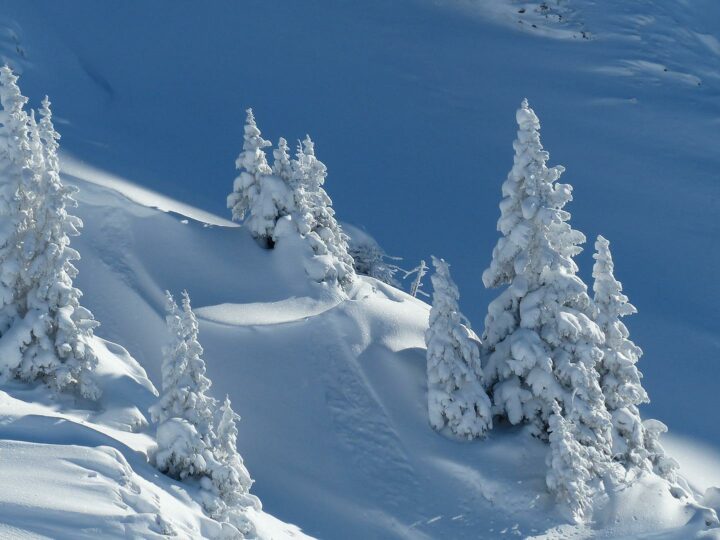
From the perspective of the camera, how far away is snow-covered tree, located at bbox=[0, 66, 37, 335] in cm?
2558

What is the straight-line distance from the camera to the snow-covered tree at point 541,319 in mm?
29656

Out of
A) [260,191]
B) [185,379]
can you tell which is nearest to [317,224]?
[260,191]

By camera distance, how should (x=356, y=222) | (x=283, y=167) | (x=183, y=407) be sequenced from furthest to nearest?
(x=356, y=222) < (x=283, y=167) < (x=183, y=407)

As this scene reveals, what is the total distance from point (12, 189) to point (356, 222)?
98.5 feet

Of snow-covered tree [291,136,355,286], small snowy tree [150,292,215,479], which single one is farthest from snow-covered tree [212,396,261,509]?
snow-covered tree [291,136,355,286]

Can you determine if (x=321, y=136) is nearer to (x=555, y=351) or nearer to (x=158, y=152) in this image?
(x=158, y=152)

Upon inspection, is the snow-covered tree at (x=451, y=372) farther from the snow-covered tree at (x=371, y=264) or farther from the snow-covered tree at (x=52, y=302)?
the snow-covered tree at (x=371, y=264)

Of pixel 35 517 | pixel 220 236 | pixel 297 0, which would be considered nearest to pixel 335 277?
pixel 220 236

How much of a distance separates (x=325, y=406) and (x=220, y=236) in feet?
24.5

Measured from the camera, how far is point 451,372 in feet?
96.8

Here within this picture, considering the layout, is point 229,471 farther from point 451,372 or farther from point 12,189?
point 12,189

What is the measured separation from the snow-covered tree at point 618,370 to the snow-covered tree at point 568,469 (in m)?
1.95

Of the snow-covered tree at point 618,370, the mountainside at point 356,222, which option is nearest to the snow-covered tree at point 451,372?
the mountainside at point 356,222

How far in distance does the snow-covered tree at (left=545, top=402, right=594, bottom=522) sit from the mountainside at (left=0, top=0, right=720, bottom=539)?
49cm
